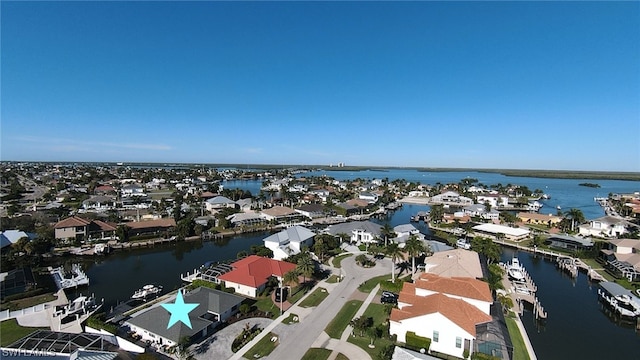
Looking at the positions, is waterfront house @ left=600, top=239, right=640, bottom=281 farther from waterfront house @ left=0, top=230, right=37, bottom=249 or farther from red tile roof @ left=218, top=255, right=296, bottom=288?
waterfront house @ left=0, top=230, right=37, bottom=249

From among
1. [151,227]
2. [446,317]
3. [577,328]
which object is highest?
[446,317]

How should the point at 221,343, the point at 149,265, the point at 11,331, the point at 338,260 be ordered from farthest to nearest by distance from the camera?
the point at 149,265, the point at 338,260, the point at 11,331, the point at 221,343

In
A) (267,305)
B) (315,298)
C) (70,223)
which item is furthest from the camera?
(70,223)

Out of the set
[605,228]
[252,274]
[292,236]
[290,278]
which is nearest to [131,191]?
[292,236]

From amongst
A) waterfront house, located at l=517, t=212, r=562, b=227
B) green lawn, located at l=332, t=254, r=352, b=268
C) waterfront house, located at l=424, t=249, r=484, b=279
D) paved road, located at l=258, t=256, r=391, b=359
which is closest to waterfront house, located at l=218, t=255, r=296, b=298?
paved road, located at l=258, t=256, r=391, b=359

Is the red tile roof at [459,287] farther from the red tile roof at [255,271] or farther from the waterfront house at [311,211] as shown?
the waterfront house at [311,211]

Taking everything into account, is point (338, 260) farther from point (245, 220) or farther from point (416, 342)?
point (245, 220)
